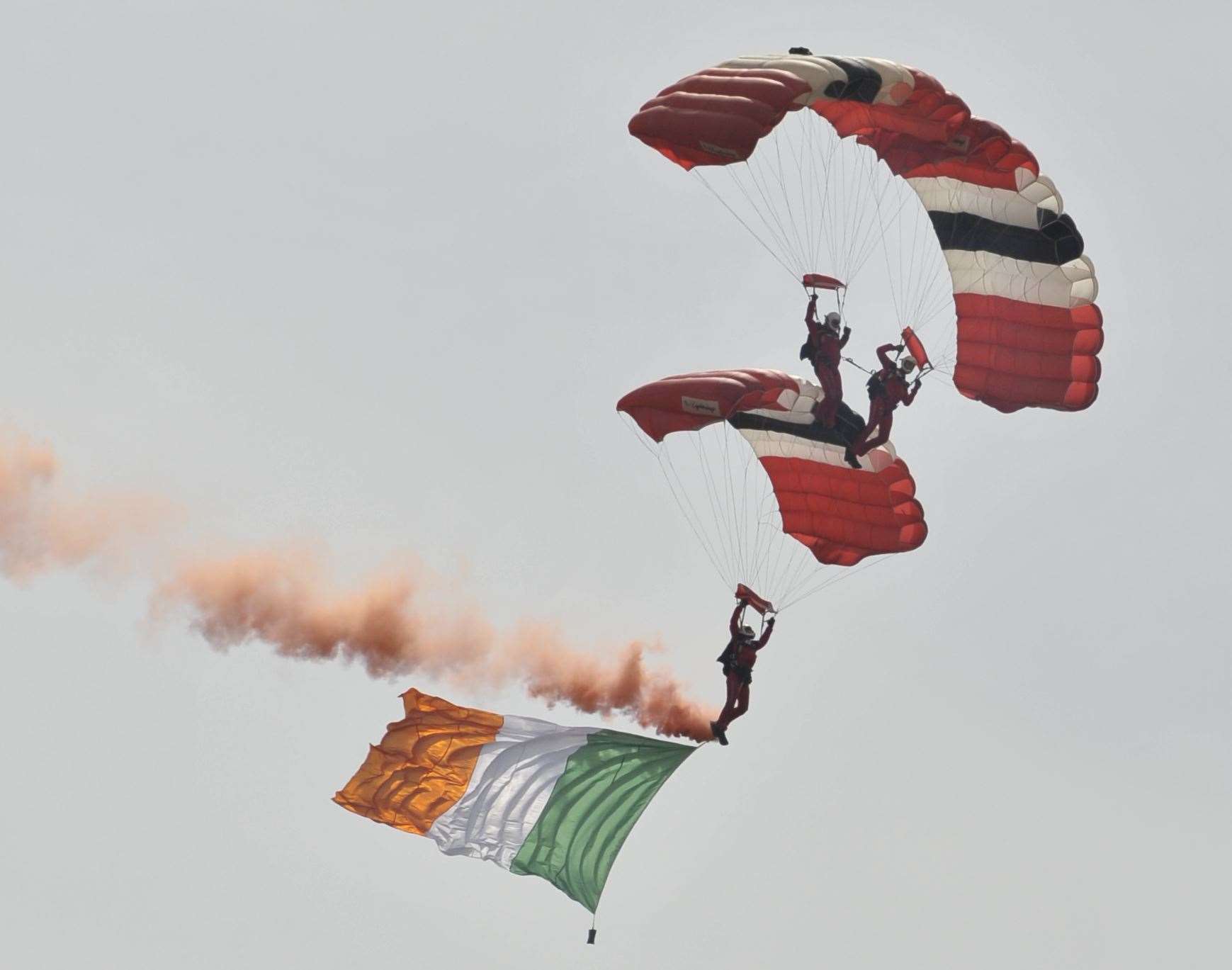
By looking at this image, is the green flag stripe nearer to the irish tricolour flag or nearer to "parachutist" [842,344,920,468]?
the irish tricolour flag

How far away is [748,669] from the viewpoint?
32.8m

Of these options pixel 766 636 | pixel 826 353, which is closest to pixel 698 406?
pixel 826 353

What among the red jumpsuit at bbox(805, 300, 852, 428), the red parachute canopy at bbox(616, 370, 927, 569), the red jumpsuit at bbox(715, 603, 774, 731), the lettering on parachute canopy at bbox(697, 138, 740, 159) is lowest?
the red jumpsuit at bbox(715, 603, 774, 731)

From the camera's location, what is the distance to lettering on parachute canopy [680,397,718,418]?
32.3 m

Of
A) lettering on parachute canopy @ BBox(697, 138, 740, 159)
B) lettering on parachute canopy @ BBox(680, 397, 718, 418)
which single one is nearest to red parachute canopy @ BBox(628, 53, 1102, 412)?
lettering on parachute canopy @ BBox(697, 138, 740, 159)

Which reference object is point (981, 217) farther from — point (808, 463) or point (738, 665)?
point (738, 665)

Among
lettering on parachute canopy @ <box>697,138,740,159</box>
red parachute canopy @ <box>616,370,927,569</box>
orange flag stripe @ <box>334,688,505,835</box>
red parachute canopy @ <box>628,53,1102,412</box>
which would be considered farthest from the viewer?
orange flag stripe @ <box>334,688,505,835</box>

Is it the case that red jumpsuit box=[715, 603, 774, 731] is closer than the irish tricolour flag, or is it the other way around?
red jumpsuit box=[715, 603, 774, 731]

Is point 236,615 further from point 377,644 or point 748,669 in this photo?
point 748,669

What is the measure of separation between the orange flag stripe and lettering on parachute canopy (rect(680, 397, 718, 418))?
4.68m

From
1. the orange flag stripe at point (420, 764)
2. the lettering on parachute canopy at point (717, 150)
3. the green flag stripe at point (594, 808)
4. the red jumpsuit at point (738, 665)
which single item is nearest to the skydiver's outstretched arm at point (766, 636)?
the red jumpsuit at point (738, 665)

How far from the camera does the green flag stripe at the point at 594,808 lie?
3378 centimetres

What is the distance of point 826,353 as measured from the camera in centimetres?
3259

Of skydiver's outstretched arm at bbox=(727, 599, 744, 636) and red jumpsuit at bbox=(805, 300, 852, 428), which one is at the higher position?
red jumpsuit at bbox=(805, 300, 852, 428)
